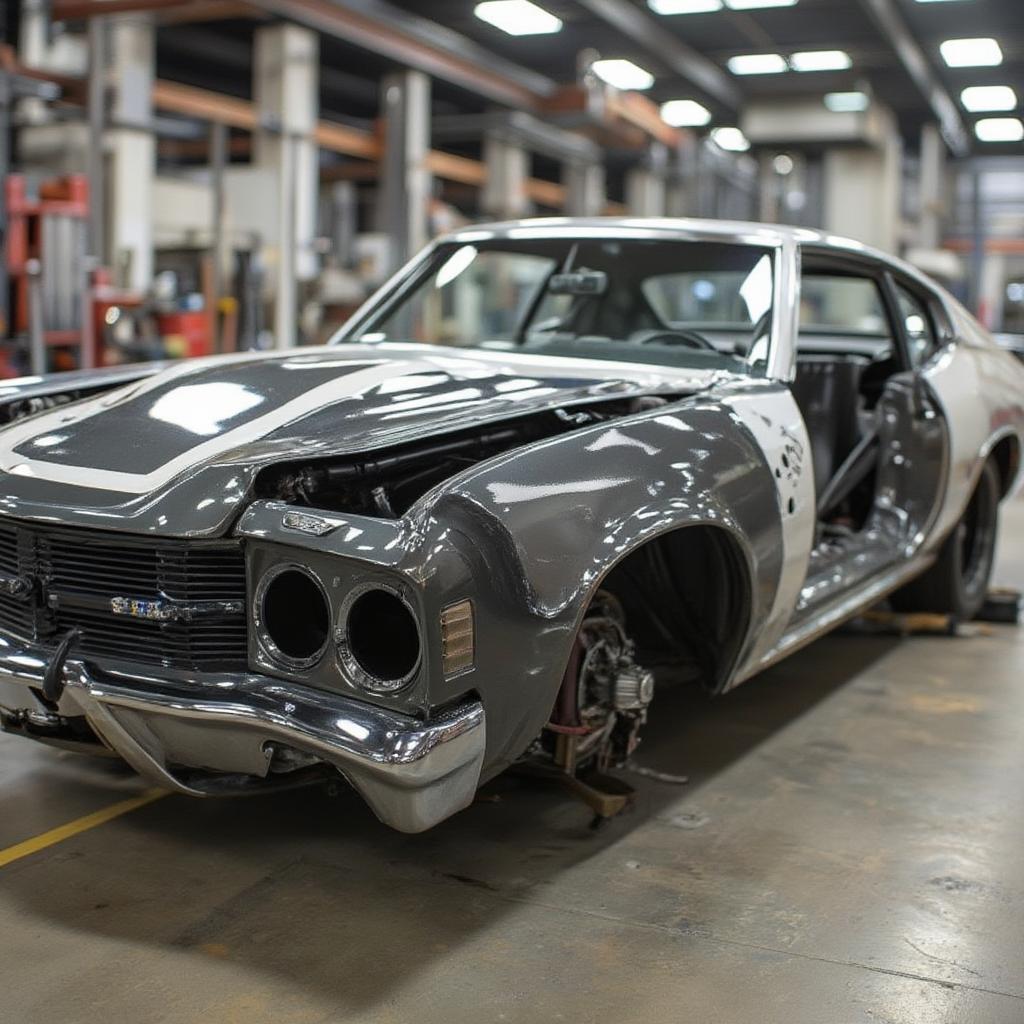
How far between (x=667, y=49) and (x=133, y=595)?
13.9 metres

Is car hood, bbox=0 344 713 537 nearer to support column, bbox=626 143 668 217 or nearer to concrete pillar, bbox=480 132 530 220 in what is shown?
concrete pillar, bbox=480 132 530 220

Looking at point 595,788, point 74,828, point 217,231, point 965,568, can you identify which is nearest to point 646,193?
point 217,231

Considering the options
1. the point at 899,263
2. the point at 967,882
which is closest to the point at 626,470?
the point at 967,882

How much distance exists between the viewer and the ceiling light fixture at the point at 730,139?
66.1ft

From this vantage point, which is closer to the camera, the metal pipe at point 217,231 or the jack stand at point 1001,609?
the jack stand at point 1001,609

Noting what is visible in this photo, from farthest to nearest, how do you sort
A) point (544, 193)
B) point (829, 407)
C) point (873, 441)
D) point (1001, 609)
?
point (544, 193) < point (1001, 609) < point (829, 407) < point (873, 441)

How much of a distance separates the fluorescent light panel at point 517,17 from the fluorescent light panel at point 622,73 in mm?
1649

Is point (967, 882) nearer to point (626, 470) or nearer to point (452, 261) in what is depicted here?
point (626, 470)

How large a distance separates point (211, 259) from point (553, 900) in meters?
9.68

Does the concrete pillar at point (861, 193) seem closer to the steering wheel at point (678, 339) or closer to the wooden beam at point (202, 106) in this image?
the wooden beam at point (202, 106)

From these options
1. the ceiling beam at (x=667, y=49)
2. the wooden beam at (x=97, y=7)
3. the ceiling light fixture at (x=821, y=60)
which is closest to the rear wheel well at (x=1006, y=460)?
the wooden beam at (x=97, y=7)

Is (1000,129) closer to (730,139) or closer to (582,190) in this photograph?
(730,139)

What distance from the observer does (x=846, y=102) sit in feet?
55.2

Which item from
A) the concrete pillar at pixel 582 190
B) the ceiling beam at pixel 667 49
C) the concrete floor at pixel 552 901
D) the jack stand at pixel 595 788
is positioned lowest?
the concrete floor at pixel 552 901
